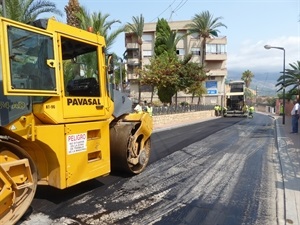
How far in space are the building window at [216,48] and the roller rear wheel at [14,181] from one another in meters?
55.1

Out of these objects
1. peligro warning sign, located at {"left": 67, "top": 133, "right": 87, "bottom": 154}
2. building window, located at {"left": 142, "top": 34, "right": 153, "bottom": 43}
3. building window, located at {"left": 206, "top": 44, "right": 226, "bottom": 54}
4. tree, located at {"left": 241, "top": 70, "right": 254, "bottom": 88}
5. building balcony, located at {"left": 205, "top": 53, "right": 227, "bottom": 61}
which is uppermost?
building window, located at {"left": 142, "top": 34, "right": 153, "bottom": 43}

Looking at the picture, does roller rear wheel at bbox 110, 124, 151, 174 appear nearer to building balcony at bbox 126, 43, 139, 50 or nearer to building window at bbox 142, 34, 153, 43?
building balcony at bbox 126, 43, 139, 50

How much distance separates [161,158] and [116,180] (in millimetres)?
2926

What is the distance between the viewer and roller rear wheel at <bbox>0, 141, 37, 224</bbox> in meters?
4.31

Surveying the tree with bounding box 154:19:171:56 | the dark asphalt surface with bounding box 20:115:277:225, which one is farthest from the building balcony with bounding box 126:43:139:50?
the dark asphalt surface with bounding box 20:115:277:225

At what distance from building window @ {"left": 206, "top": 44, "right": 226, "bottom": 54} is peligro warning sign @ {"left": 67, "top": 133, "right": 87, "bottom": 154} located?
54.1 metres

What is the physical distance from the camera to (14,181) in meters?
4.45

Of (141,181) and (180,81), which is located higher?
(180,81)

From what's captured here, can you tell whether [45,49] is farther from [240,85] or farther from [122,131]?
[240,85]

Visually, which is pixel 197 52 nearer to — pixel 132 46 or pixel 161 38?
pixel 132 46

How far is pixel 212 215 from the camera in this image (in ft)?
17.0

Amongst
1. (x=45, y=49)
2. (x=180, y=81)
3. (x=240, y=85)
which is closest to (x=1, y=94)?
(x=45, y=49)

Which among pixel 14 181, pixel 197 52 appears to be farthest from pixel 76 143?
pixel 197 52

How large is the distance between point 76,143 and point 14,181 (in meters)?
1.15
